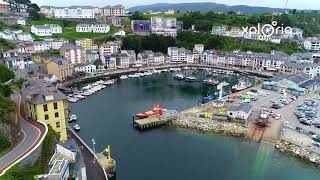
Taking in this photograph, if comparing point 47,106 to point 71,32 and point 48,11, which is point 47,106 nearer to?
point 71,32

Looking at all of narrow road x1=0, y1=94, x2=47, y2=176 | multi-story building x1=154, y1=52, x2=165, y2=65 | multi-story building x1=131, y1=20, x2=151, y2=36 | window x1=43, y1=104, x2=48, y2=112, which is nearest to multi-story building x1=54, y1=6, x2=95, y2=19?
multi-story building x1=131, y1=20, x2=151, y2=36

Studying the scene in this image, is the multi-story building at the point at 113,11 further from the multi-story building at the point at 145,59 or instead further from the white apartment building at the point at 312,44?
the white apartment building at the point at 312,44

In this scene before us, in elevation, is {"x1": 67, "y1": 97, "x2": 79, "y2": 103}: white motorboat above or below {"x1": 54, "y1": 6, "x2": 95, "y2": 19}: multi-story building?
below

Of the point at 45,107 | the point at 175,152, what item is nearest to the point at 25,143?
the point at 45,107

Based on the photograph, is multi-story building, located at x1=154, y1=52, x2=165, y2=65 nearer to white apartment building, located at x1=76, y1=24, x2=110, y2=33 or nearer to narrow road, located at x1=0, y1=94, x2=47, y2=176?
white apartment building, located at x1=76, y1=24, x2=110, y2=33

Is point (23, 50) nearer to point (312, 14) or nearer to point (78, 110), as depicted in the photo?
point (78, 110)
